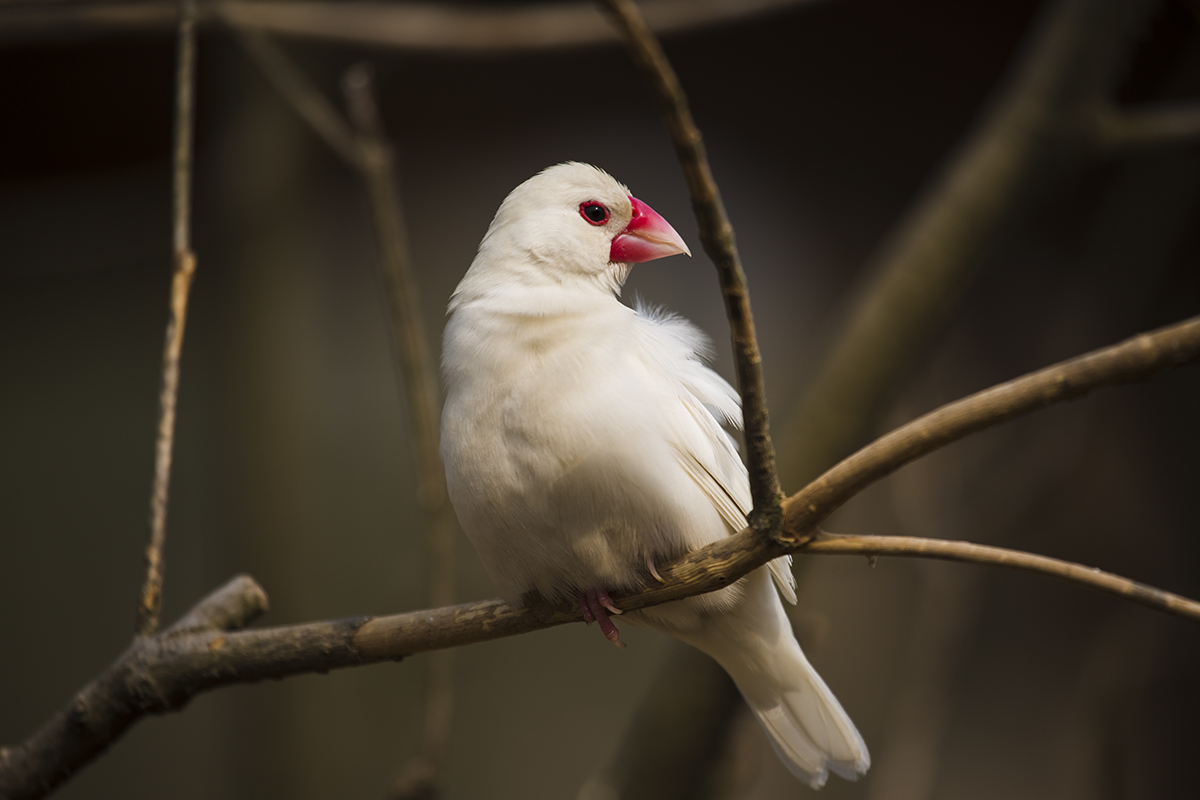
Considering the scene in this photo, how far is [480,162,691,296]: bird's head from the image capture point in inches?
52.3

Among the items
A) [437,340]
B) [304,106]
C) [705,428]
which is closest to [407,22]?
[304,106]

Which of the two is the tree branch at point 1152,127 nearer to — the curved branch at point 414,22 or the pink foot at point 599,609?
the curved branch at point 414,22

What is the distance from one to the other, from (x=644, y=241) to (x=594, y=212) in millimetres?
93

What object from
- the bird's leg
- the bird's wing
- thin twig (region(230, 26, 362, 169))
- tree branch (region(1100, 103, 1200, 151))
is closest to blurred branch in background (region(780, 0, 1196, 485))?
tree branch (region(1100, 103, 1200, 151))

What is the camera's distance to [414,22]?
2.44 m

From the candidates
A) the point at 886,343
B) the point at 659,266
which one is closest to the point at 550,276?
the point at 886,343

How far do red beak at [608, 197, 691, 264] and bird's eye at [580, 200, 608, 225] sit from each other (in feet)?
0.12

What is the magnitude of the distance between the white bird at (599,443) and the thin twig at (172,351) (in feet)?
1.39

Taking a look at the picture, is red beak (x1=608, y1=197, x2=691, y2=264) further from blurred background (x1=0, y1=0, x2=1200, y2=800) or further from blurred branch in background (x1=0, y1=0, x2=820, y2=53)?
blurred background (x1=0, y1=0, x2=1200, y2=800)

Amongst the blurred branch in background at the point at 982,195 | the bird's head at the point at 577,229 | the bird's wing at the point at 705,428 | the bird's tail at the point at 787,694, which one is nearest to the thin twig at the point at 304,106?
the bird's head at the point at 577,229

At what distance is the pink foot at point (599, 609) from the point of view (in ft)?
3.69

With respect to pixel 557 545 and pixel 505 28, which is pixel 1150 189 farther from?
pixel 557 545

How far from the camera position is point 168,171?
134 inches

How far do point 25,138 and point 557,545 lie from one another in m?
3.32
